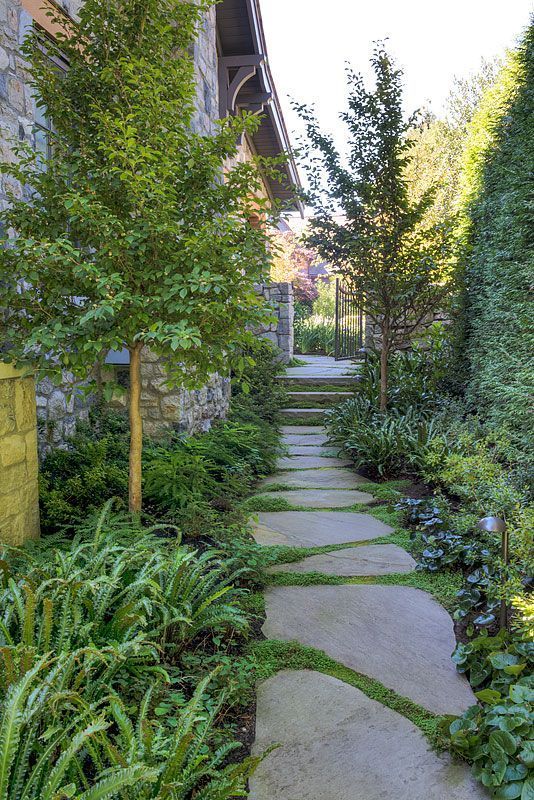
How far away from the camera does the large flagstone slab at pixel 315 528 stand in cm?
327

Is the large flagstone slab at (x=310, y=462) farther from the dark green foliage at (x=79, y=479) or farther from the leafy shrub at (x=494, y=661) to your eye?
the leafy shrub at (x=494, y=661)

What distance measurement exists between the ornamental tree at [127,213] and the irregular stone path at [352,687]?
1191mm

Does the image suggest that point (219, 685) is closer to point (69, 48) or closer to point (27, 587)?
point (27, 587)

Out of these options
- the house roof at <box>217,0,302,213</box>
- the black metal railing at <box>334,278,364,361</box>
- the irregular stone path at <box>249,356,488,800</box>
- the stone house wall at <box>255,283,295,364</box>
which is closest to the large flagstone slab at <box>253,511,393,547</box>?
the irregular stone path at <box>249,356,488,800</box>

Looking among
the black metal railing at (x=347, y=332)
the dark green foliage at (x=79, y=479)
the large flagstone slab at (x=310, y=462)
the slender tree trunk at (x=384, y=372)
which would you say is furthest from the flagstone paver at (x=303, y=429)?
the black metal railing at (x=347, y=332)

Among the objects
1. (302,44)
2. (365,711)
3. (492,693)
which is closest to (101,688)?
(365,711)

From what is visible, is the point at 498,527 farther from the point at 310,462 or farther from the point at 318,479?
the point at 310,462

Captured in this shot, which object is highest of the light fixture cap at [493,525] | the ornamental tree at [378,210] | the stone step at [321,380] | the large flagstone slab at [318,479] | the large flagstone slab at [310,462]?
the ornamental tree at [378,210]

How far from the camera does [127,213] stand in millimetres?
2738

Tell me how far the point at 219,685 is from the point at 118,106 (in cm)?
249

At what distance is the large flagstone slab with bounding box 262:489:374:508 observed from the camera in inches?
158

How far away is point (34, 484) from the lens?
9.18ft

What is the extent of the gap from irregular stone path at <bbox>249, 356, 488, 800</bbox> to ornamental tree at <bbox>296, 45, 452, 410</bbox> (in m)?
2.91

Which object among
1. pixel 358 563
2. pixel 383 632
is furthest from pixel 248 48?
pixel 383 632
